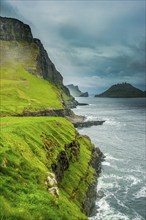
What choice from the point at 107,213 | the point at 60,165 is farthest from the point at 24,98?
the point at 60,165

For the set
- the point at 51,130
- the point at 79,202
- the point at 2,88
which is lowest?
the point at 79,202

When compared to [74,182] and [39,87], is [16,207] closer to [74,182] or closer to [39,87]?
[74,182]

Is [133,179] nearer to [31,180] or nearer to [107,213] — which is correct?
[107,213]

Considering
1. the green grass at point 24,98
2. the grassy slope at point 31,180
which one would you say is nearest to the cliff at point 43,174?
the grassy slope at point 31,180

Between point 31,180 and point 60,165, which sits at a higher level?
point 31,180

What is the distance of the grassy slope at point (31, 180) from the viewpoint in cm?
2429

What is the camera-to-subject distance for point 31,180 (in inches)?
1163

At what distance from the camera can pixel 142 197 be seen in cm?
5800

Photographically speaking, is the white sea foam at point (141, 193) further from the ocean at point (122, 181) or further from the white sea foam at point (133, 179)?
the white sea foam at point (133, 179)

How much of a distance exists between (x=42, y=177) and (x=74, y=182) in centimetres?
1637

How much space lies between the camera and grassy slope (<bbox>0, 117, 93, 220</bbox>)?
24288 millimetres

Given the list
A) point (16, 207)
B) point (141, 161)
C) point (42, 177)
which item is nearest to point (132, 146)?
point (141, 161)

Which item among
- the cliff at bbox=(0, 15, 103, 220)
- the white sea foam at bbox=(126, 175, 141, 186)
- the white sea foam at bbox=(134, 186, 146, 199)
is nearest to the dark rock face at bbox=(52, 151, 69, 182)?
the cliff at bbox=(0, 15, 103, 220)

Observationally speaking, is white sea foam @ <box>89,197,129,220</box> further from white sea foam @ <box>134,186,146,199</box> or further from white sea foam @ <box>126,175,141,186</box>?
white sea foam @ <box>126,175,141,186</box>
